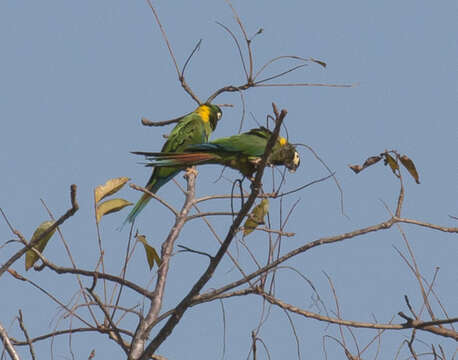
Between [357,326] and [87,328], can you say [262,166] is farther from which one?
[87,328]

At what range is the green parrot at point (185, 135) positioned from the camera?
22.2ft

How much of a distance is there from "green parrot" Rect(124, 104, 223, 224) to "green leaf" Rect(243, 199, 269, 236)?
3.15 meters

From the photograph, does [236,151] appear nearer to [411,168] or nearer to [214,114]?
[411,168]

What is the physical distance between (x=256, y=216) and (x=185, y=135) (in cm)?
400

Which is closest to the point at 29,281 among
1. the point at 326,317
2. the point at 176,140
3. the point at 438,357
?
the point at 326,317

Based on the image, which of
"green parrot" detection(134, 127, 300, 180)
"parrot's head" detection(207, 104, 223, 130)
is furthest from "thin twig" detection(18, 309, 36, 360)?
"parrot's head" detection(207, 104, 223, 130)

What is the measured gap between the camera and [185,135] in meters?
7.24

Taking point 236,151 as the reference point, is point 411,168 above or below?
below

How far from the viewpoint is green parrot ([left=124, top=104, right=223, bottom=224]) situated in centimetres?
676

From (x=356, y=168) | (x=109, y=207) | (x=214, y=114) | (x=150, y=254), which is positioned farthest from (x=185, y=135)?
(x=356, y=168)

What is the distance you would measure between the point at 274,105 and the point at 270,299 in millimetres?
863

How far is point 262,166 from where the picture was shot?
9.38ft

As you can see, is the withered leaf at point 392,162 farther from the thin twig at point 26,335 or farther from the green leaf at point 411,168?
the thin twig at point 26,335

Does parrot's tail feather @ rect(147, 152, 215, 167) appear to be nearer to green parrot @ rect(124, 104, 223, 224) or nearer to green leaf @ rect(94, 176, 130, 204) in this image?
green leaf @ rect(94, 176, 130, 204)
